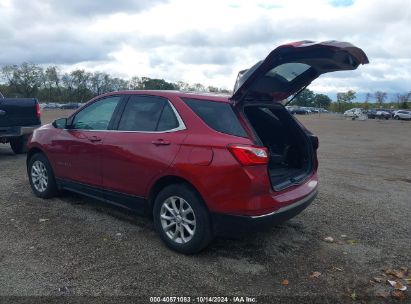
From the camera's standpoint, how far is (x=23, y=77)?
9425 cm

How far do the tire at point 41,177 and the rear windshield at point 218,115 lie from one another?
9.16 feet

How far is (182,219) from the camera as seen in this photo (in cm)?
420

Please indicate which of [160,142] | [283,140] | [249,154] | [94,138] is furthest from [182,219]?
[283,140]

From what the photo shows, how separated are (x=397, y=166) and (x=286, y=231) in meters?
7.01

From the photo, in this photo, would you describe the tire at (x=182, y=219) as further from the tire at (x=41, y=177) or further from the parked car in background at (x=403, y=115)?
the parked car in background at (x=403, y=115)

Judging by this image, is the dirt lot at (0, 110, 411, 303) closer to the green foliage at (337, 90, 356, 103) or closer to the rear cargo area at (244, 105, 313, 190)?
the rear cargo area at (244, 105, 313, 190)

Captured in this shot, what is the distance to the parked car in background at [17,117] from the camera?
30.2 ft

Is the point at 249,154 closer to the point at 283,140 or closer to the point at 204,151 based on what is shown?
the point at 204,151

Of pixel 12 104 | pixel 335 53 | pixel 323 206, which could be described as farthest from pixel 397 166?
pixel 12 104

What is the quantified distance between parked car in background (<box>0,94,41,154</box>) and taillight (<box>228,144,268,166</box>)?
23.7 feet

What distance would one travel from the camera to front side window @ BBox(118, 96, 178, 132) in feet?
14.6

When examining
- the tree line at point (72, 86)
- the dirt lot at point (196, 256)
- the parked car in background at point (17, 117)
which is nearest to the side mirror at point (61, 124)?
the dirt lot at point (196, 256)

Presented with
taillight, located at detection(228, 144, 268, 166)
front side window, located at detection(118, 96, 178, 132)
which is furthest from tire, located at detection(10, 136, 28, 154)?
taillight, located at detection(228, 144, 268, 166)

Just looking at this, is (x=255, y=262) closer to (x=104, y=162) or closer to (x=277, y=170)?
(x=277, y=170)
